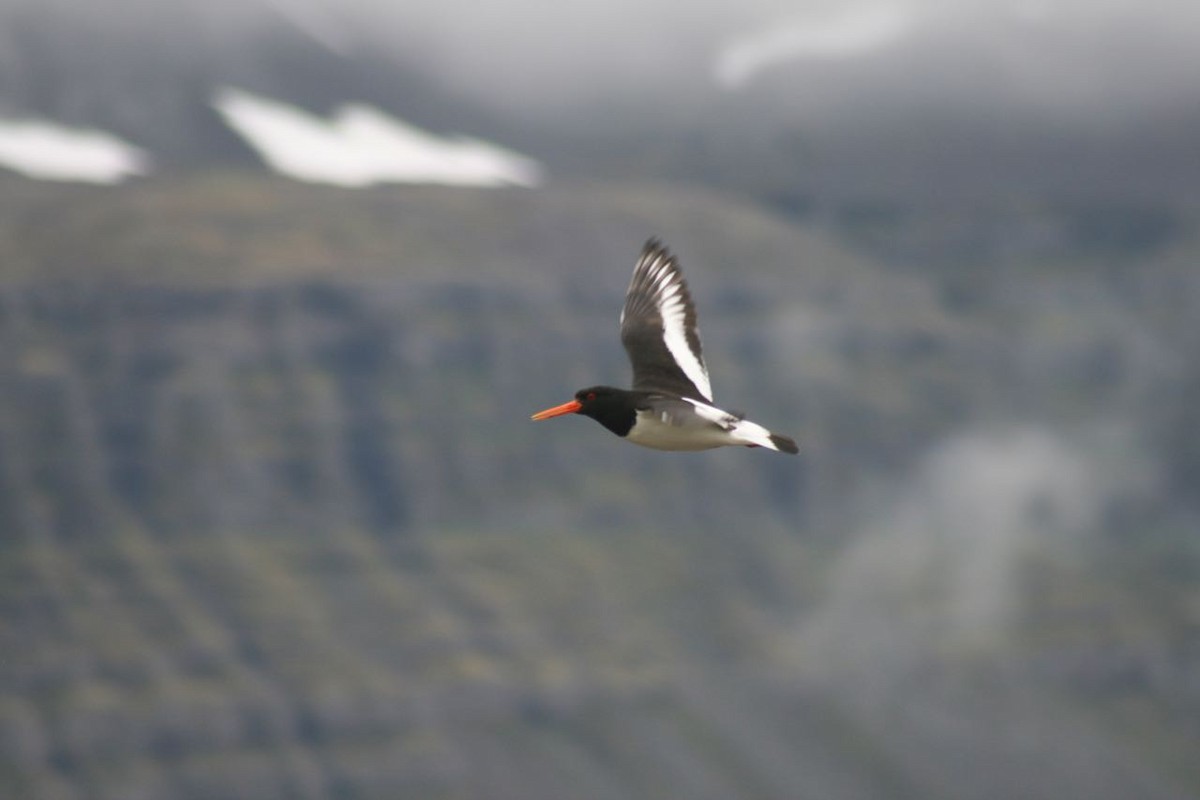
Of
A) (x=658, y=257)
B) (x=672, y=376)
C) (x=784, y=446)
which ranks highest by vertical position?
(x=658, y=257)

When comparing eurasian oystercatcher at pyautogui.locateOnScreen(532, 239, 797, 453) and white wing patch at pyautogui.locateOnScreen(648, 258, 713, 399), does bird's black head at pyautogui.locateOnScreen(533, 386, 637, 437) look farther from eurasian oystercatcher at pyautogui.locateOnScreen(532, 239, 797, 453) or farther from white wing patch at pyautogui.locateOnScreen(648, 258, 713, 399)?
white wing patch at pyautogui.locateOnScreen(648, 258, 713, 399)

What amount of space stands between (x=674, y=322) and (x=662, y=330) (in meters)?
0.41

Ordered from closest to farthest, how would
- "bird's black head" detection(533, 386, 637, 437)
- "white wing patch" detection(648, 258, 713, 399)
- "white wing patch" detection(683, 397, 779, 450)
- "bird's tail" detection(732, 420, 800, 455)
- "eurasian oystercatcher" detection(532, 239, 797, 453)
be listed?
"bird's tail" detection(732, 420, 800, 455) → "white wing patch" detection(683, 397, 779, 450) → "eurasian oystercatcher" detection(532, 239, 797, 453) → "bird's black head" detection(533, 386, 637, 437) → "white wing patch" detection(648, 258, 713, 399)

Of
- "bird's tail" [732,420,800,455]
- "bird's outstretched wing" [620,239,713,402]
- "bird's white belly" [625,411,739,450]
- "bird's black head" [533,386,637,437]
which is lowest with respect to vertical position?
"bird's tail" [732,420,800,455]

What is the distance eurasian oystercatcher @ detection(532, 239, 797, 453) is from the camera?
4500cm

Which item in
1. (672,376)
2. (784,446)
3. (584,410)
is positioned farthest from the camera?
(672,376)

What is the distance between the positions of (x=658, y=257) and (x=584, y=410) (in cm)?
757

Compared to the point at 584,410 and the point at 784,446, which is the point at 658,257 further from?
the point at 784,446

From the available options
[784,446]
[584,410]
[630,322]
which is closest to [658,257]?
[630,322]

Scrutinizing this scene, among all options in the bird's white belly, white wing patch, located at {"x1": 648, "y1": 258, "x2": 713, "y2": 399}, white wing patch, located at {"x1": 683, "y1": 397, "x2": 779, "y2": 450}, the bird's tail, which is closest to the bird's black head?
the bird's white belly

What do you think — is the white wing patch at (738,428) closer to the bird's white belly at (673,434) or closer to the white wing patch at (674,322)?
the bird's white belly at (673,434)

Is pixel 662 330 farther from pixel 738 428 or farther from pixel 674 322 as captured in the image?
pixel 738 428

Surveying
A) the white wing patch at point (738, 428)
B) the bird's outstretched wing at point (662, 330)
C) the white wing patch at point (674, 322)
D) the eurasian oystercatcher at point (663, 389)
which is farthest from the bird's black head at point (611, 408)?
the white wing patch at point (674, 322)

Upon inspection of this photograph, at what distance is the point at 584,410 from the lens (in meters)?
47.8
